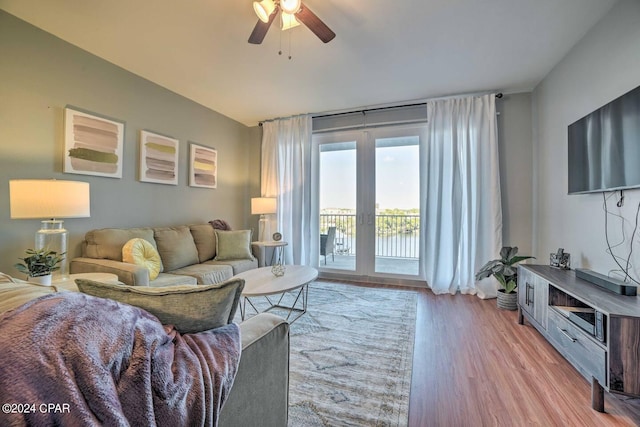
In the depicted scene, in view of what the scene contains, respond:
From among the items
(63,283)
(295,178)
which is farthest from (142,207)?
(295,178)

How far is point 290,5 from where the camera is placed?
1.75 metres

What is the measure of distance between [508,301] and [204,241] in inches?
140

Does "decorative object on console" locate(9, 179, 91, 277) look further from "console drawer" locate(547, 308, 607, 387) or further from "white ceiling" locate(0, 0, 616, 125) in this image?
"console drawer" locate(547, 308, 607, 387)

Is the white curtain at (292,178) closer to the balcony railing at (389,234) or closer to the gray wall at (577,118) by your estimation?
the balcony railing at (389,234)

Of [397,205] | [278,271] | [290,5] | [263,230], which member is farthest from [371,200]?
[290,5]

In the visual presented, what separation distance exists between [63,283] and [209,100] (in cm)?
273

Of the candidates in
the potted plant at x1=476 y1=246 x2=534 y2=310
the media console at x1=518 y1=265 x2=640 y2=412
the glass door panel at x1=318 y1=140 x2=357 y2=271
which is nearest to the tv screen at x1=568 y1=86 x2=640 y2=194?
the media console at x1=518 y1=265 x2=640 y2=412

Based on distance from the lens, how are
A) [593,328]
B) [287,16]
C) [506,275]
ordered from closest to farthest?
[593,328], [287,16], [506,275]

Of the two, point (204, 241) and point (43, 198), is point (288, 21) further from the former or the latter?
point (204, 241)

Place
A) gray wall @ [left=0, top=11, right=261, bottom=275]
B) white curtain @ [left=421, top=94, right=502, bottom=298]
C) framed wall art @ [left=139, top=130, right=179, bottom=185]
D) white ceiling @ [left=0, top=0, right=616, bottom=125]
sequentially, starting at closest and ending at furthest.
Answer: white ceiling @ [left=0, top=0, right=616, bottom=125] < gray wall @ [left=0, top=11, right=261, bottom=275] < framed wall art @ [left=139, top=130, right=179, bottom=185] < white curtain @ [left=421, top=94, right=502, bottom=298]

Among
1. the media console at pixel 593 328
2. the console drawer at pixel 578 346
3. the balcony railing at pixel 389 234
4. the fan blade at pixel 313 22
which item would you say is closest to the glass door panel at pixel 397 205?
the balcony railing at pixel 389 234

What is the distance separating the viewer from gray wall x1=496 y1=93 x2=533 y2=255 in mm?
3301

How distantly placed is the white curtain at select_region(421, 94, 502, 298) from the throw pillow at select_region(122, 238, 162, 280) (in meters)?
3.15

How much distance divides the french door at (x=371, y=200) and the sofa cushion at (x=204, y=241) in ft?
5.22
